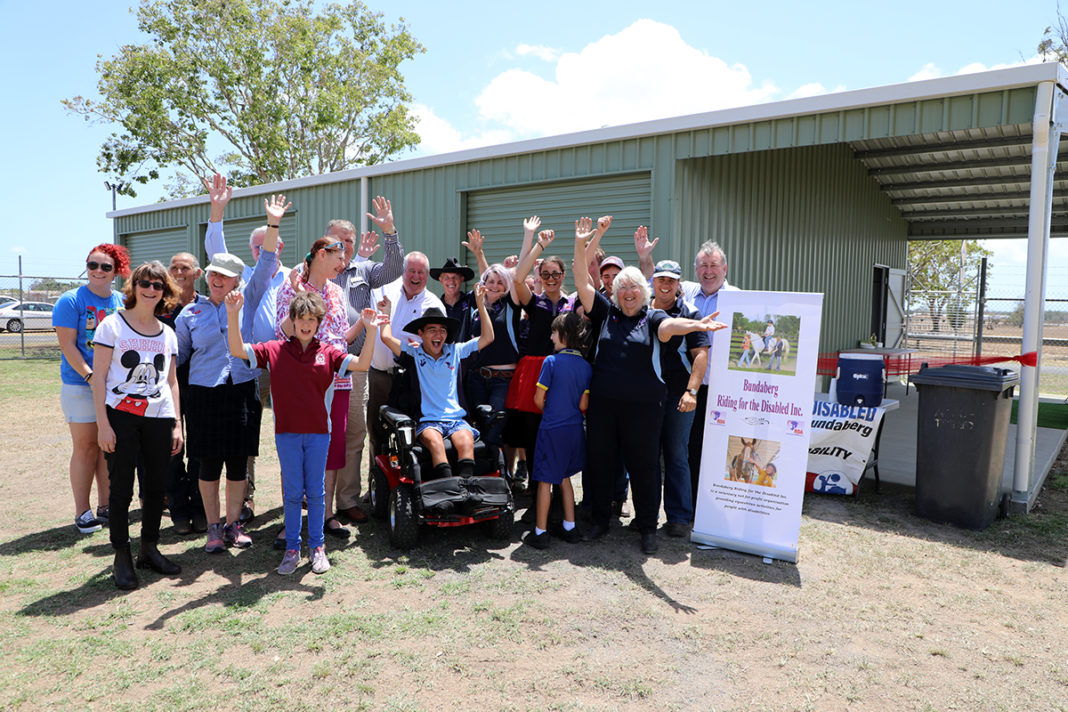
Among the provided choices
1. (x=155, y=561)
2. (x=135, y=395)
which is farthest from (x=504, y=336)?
(x=155, y=561)

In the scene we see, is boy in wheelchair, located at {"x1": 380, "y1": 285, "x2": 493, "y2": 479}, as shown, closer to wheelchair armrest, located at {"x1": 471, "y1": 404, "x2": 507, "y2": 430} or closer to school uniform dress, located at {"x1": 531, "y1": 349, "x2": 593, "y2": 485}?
wheelchair armrest, located at {"x1": 471, "y1": 404, "x2": 507, "y2": 430}

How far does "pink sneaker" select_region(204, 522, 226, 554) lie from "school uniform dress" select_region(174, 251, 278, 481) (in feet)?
1.04

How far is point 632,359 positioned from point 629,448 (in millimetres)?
558

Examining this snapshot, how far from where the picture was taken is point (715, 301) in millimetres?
4480

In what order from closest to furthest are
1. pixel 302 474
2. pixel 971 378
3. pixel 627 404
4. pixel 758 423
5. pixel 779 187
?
pixel 302 474, pixel 627 404, pixel 758 423, pixel 971 378, pixel 779 187

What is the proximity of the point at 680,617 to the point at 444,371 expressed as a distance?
202 centimetres

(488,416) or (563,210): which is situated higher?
(563,210)

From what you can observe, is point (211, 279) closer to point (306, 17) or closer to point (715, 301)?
point (715, 301)

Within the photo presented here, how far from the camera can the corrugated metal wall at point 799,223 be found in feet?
24.6

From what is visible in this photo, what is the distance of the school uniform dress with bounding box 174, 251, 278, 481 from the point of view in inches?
150

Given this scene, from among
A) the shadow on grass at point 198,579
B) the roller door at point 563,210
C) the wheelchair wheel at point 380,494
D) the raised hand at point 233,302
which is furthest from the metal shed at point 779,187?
the shadow on grass at point 198,579

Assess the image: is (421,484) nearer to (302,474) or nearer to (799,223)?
(302,474)

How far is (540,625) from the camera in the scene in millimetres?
3170

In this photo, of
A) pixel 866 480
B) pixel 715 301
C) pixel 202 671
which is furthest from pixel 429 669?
pixel 866 480
